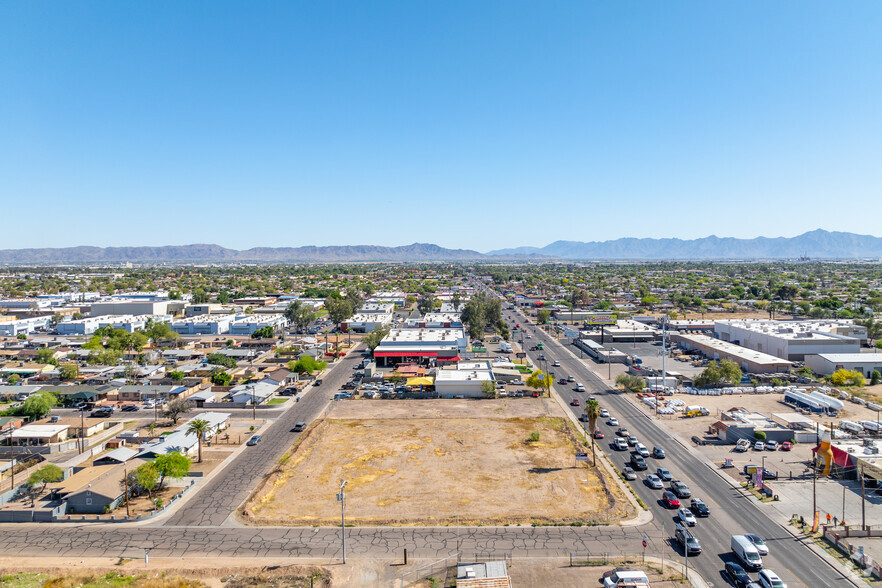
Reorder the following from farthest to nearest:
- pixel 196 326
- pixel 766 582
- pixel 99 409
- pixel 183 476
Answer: pixel 196 326 → pixel 99 409 → pixel 183 476 → pixel 766 582

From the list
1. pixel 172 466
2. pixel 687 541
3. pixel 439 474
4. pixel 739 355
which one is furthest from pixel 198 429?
pixel 739 355

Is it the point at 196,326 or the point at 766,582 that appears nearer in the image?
the point at 766,582

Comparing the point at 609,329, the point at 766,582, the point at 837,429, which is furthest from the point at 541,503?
the point at 609,329

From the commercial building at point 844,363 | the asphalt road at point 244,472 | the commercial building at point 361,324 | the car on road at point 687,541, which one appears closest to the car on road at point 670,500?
the car on road at point 687,541

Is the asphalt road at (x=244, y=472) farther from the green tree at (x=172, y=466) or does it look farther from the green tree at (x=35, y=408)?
the green tree at (x=35, y=408)

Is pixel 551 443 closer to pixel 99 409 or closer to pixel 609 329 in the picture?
pixel 99 409

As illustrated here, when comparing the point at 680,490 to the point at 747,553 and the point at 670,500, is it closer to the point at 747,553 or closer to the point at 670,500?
the point at 670,500

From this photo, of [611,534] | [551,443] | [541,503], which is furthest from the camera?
[551,443]
